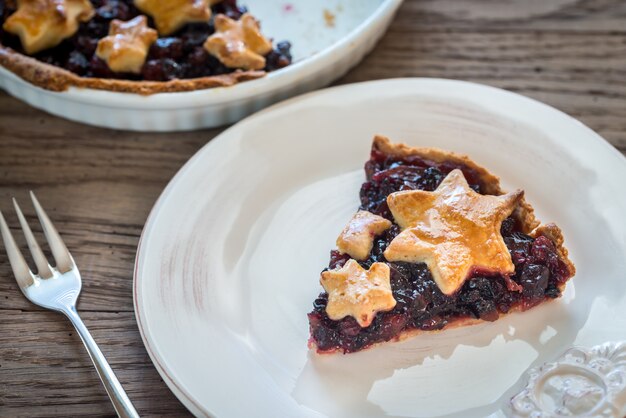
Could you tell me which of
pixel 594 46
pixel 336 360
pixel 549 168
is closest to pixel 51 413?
pixel 336 360

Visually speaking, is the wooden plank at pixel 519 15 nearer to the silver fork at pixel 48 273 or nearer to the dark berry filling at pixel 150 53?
the dark berry filling at pixel 150 53

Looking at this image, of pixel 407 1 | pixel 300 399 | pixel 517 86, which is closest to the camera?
pixel 300 399

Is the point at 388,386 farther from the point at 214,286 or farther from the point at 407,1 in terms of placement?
the point at 407,1

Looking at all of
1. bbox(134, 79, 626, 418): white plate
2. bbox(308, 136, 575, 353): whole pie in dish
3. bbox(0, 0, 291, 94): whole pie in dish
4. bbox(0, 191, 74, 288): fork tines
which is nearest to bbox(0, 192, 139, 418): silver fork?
bbox(0, 191, 74, 288): fork tines

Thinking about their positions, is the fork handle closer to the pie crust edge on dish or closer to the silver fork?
the silver fork

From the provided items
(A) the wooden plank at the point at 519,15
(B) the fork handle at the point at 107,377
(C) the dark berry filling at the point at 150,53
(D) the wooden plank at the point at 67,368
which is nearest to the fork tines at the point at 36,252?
(D) the wooden plank at the point at 67,368
